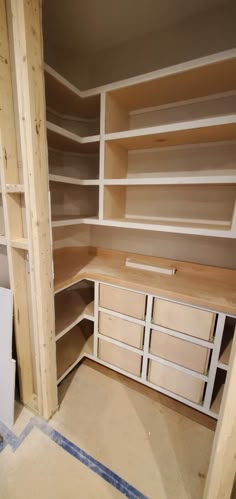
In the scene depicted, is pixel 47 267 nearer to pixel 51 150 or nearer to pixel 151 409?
pixel 51 150

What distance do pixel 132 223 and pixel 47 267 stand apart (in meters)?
0.64

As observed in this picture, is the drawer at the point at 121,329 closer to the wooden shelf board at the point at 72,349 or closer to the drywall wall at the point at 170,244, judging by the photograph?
the wooden shelf board at the point at 72,349

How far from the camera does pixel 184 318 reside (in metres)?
1.29

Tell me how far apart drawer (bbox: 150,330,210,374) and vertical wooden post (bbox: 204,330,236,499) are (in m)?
0.53

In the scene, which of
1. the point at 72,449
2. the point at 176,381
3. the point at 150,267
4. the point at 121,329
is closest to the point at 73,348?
the point at 121,329

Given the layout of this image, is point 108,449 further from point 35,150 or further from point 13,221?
point 35,150

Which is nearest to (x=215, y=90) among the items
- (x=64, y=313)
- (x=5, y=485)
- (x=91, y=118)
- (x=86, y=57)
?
(x=91, y=118)

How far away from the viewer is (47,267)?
3.67 ft

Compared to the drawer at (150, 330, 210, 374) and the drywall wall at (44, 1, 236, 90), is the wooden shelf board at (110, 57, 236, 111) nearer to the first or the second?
the drywall wall at (44, 1, 236, 90)

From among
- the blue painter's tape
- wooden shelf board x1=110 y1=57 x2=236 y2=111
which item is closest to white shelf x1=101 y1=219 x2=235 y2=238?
wooden shelf board x1=110 y1=57 x2=236 y2=111

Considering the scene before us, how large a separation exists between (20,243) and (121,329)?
94 centimetres

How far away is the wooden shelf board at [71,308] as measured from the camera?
1544mm

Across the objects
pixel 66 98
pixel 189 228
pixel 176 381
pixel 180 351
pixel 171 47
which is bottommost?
pixel 176 381

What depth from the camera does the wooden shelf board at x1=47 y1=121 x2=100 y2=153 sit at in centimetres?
127
